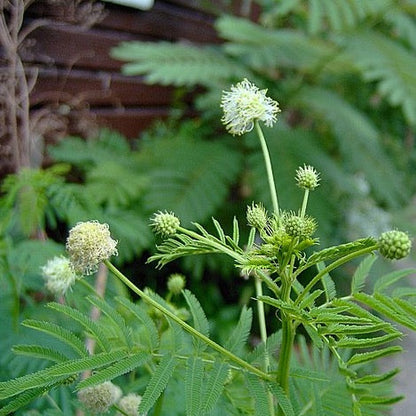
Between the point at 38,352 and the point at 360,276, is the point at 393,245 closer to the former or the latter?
the point at 360,276

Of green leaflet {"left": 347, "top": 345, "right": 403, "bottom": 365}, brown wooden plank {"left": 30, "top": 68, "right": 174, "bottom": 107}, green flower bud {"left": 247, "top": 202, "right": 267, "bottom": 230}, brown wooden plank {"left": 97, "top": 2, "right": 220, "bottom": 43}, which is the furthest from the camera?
brown wooden plank {"left": 97, "top": 2, "right": 220, "bottom": 43}

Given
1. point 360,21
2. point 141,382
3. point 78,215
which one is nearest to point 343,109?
point 360,21

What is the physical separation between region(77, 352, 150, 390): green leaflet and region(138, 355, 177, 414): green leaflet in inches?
0.7

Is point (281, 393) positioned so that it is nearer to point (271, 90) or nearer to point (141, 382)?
point (141, 382)

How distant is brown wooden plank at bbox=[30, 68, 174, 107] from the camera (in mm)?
2020

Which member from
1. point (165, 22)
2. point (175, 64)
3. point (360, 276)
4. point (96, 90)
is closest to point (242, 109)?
point (360, 276)

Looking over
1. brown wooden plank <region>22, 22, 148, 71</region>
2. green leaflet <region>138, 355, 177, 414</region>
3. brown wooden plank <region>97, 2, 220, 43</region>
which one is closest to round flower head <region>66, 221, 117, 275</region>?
green leaflet <region>138, 355, 177, 414</region>

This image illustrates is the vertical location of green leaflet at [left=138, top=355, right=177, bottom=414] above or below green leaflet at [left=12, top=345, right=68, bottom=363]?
above

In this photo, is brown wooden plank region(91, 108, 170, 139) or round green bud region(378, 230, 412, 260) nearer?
round green bud region(378, 230, 412, 260)

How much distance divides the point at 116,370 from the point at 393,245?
0.88 feet

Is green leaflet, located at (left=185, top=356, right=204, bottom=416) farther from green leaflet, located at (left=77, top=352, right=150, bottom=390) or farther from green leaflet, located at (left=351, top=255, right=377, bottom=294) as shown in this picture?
green leaflet, located at (left=351, top=255, right=377, bottom=294)

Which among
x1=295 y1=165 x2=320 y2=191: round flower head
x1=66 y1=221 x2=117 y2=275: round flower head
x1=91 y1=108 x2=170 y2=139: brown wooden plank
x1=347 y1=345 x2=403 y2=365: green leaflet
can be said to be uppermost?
x1=295 y1=165 x2=320 y2=191: round flower head

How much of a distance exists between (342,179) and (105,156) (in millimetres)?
910

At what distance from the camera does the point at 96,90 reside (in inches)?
93.2
